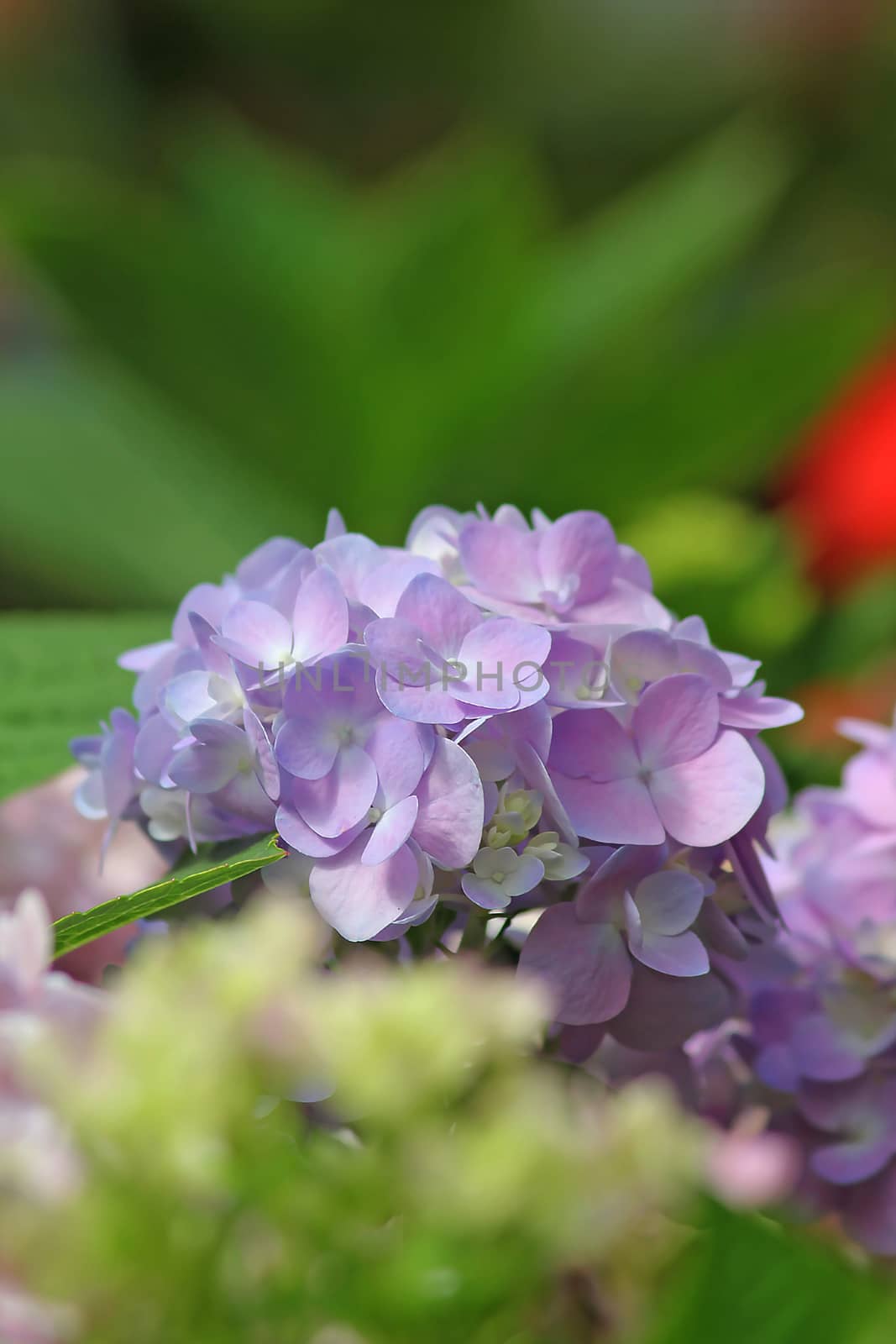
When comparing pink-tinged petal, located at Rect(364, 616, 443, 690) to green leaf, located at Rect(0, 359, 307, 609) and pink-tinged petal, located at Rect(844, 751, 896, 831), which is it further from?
green leaf, located at Rect(0, 359, 307, 609)

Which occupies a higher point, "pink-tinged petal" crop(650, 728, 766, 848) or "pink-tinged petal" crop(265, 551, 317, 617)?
"pink-tinged petal" crop(265, 551, 317, 617)

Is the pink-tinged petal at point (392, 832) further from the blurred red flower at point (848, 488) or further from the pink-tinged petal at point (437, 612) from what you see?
the blurred red flower at point (848, 488)

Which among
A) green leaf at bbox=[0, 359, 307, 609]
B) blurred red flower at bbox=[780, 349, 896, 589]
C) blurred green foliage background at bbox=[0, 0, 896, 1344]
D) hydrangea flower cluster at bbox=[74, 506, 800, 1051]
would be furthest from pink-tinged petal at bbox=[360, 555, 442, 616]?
blurred red flower at bbox=[780, 349, 896, 589]

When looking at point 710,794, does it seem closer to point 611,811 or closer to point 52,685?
point 611,811

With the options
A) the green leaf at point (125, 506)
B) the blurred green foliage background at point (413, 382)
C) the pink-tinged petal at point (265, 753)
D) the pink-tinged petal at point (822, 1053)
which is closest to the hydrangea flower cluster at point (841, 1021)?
the pink-tinged petal at point (822, 1053)

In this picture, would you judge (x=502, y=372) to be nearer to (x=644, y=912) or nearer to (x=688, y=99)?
(x=644, y=912)
